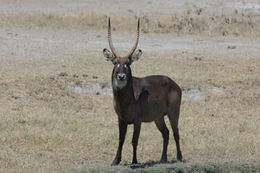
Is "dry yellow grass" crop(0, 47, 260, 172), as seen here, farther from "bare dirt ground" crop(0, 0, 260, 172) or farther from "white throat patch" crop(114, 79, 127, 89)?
"white throat patch" crop(114, 79, 127, 89)

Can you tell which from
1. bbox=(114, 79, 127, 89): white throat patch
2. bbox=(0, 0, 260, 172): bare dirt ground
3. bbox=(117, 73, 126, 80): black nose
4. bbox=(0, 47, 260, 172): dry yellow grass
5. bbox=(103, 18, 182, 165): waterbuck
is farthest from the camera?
bbox=(0, 0, 260, 172): bare dirt ground

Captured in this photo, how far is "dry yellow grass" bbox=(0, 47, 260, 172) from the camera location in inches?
478

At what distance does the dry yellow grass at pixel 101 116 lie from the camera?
478 inches

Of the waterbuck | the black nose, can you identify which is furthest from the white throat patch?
the black nose

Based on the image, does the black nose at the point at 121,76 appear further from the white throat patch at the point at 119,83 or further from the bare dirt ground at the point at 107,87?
the bare dirt ground at the point at 107,87

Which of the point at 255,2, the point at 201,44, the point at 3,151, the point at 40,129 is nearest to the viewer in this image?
the point at 3,151

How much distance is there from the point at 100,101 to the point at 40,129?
3.09m

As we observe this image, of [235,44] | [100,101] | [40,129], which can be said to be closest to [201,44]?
[235,44]

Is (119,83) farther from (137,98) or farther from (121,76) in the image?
(137,98)

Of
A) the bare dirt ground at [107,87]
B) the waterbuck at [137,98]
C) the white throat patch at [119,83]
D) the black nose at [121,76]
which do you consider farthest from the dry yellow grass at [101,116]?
the black nose at [121,76]

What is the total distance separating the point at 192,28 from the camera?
92.4ft

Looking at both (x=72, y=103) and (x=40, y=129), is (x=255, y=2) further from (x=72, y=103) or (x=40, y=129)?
(x=40, y=129)

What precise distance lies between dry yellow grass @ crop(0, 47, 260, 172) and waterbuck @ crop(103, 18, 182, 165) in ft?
2.30

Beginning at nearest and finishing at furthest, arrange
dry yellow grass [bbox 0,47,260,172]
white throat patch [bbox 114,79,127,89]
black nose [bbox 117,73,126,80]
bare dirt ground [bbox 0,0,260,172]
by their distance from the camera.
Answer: black nose [bbox 117,73,126,80] → white throat patch [bbox 114,79,127,89] → dry yellow grass [bbox 0,47,260,172] → bare dirt ground [bbox 0,0,260,172]
